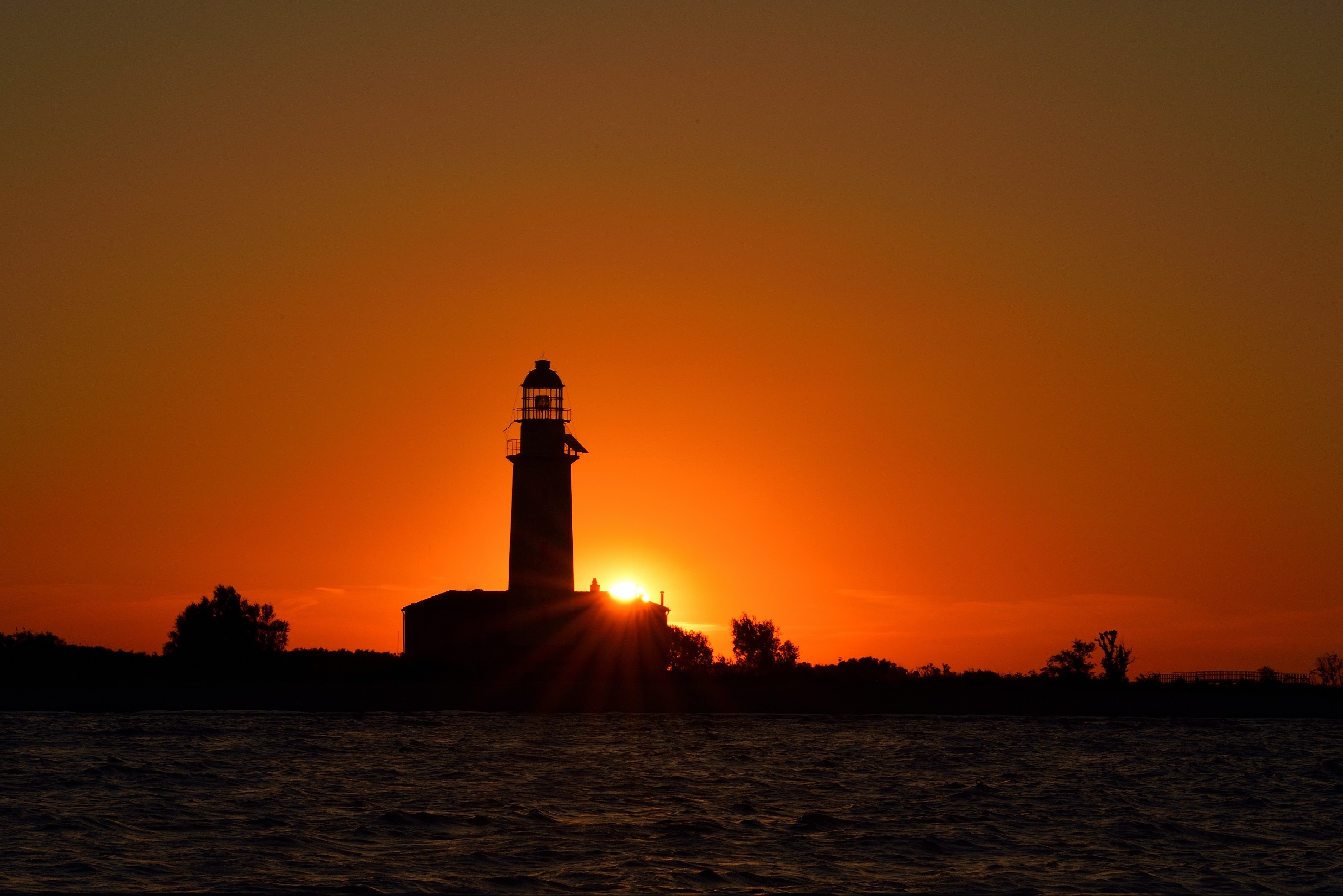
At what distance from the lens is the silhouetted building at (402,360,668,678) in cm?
6481

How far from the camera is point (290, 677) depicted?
220 ft

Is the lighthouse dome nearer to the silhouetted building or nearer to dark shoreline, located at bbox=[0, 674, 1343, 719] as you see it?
the silhouetted building

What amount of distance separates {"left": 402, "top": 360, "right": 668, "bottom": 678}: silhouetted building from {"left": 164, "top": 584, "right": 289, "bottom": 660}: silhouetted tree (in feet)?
52.8

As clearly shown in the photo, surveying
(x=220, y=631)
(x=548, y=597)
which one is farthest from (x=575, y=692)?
(x=220, y=631)

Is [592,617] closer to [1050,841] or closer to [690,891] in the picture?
[1050,841]

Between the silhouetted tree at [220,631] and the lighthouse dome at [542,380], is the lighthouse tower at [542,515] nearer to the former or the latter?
the lighthouse dome at [542,380]

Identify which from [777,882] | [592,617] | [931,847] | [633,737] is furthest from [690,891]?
[592,617]

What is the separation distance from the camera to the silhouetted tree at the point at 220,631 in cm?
7500

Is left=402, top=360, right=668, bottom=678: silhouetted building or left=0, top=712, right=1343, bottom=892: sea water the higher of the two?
left=402, top=360, right=668, bottom=678: silhouetted building

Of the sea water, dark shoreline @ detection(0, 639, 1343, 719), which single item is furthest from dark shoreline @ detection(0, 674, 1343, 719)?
the sea water

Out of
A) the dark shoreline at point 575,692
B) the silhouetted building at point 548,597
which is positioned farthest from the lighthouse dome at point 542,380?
the dark shoreline at point 575,692

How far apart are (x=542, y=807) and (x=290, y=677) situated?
135ft

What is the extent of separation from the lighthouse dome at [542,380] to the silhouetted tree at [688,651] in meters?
15.3

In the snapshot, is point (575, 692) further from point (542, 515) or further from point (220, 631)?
point (220, 631)
